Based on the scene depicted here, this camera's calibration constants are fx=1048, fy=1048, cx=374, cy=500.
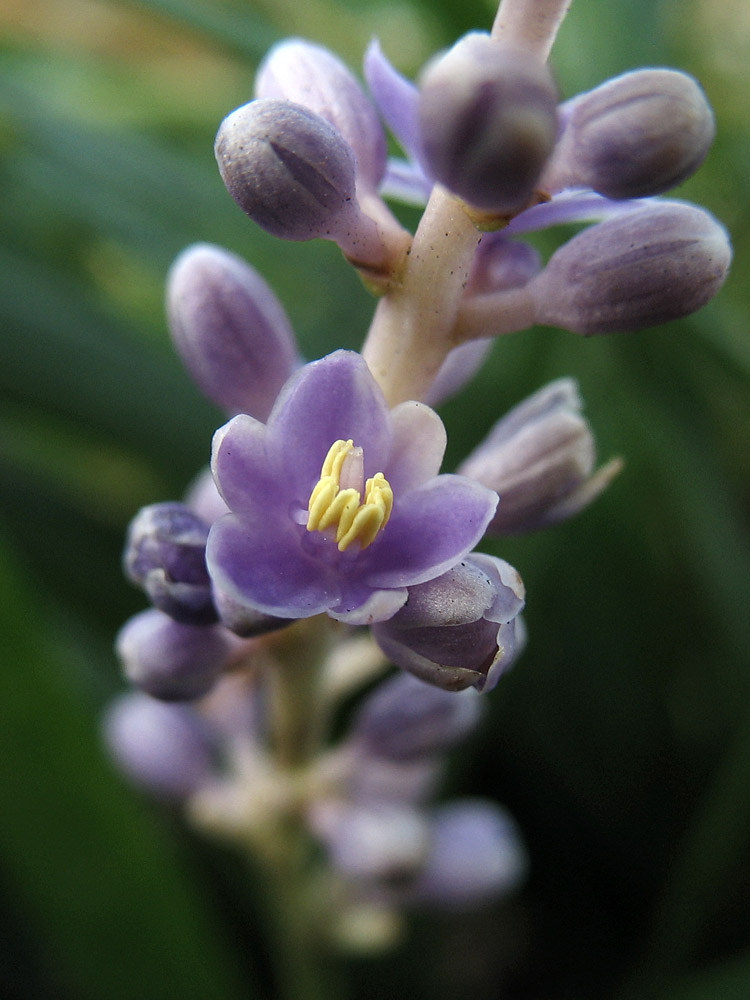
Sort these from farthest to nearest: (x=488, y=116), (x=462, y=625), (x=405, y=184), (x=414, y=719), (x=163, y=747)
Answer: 1. (x=163, y=747)
2. (x=414, y=719)
3. (x=405, y=184)
4. (x=462, y=625)
5. (x=488, y=116)

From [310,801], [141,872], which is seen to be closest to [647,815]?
[310,801]

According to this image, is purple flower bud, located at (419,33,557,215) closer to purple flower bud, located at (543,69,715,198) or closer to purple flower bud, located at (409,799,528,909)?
purple flower bud, located at (543,69,715,198)

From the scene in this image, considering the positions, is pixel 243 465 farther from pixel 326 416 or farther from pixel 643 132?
pixel 643 132

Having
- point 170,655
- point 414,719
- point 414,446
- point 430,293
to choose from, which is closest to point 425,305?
point 430,293

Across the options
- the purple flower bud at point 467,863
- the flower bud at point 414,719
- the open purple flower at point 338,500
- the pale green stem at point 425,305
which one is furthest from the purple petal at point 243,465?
the purple flower bud at point 467,863

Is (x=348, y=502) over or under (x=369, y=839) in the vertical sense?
over

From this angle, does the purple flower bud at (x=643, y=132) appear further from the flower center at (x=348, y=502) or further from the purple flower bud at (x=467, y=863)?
the purple flower bud at (x=467, y=863)

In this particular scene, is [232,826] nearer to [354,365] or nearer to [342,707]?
[342,707]
